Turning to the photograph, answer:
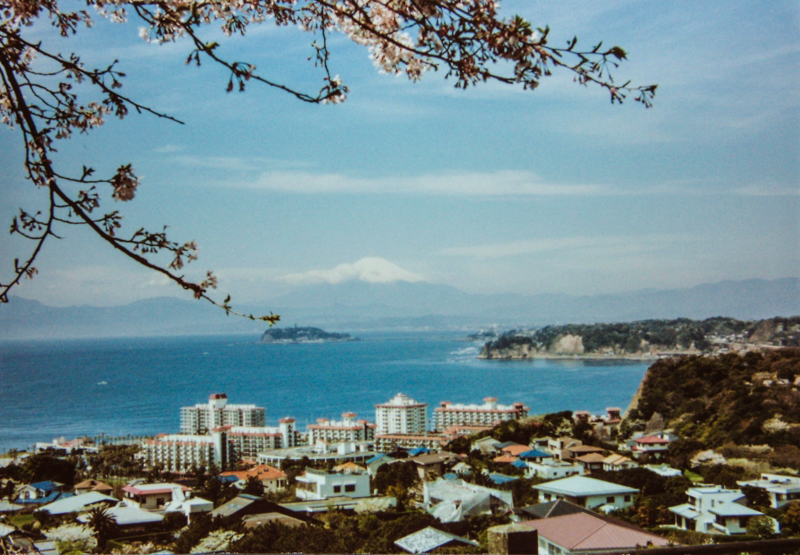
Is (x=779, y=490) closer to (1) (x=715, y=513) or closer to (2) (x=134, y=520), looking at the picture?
(1) (x=715, y=513)

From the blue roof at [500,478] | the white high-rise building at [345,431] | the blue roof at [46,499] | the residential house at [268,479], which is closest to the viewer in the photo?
the blue roof at [46,499]

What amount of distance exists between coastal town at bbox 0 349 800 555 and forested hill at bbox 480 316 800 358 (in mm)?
12531

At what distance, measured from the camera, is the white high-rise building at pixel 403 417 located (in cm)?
2511

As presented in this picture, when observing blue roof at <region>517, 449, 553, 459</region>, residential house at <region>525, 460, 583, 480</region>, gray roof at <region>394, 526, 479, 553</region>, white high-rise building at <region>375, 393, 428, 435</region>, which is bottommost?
white high-rise building at <region>375, 393, 428, 435</region>

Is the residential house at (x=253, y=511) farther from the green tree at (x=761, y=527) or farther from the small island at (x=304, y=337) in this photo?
the small island at (x=304, y=337)

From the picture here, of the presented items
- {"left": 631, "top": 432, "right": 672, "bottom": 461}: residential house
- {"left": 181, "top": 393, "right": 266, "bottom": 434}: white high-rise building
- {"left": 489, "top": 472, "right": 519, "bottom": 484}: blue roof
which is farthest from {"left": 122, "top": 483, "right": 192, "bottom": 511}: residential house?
{"left": 181, "top": 393, "right": 266, "bottom": 434}: white high-rise building

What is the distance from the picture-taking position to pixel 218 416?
2609 centimetres

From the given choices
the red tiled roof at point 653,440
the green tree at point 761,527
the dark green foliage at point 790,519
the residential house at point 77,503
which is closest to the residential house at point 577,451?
the red tiled roof at point 653,440

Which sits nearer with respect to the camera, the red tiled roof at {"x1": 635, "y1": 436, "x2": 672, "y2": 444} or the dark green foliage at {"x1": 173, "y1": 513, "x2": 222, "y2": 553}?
the dark green foliage at {"x1": 173, "y1": 513, "x2": 222, "y2": 553}

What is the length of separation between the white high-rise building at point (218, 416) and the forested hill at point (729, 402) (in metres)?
13.7

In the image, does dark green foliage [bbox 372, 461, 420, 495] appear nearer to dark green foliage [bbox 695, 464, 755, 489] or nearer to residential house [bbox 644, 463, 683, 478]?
residential house [bbox 644, 463, 683, 478]

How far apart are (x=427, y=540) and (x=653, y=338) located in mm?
43443

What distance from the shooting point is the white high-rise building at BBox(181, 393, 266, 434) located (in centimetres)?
2466

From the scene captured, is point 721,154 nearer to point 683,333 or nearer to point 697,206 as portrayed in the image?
point 697,206
